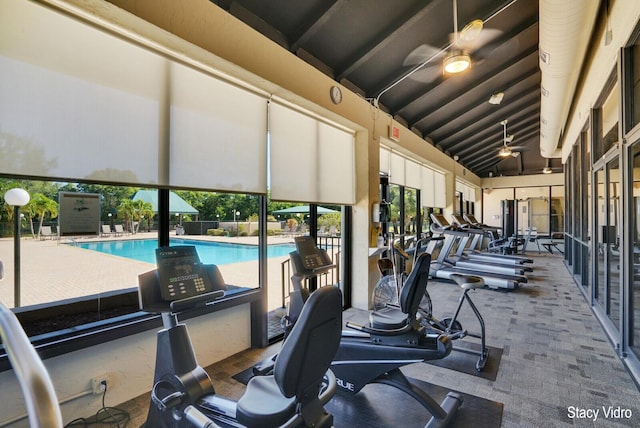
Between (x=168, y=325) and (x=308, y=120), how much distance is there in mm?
2814

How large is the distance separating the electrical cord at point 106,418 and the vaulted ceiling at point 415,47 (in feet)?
10.8

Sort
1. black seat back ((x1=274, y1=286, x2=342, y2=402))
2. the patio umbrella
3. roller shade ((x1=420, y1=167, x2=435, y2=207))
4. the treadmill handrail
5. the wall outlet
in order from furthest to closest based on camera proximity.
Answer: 1. roller shade ((x1=420, y1=167, x2=435, y2=207))
2. the patio umbrella
3. the wall outlet
4. black seat back ((x1=274, y1=286, x2=342, y2=402))
5. the treadmill handrail

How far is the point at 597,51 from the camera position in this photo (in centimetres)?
376

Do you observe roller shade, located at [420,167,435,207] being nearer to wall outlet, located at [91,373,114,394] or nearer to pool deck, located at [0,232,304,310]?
pool deck, located at [0,232,304,310]

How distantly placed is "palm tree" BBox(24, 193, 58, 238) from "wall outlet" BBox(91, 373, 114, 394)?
1.06 meters

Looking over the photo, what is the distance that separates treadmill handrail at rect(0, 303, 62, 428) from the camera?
628 mm

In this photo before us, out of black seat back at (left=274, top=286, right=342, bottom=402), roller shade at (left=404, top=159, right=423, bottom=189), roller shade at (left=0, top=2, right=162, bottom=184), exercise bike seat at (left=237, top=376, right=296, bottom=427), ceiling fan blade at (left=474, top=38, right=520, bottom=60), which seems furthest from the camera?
roller shade at (left=404, top=159, right=423, bottom=189)

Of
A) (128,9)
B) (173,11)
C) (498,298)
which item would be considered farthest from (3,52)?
(498,298)

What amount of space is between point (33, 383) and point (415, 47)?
4.51 meters

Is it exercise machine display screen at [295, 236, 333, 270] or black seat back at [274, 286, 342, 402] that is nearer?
black seat back at [274, 286, 342, 402]

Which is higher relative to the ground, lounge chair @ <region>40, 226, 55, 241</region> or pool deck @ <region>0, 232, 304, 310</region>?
lounge chair @ <region>40, 226, 55, 241</region>

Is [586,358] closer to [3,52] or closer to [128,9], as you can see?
[128,9]

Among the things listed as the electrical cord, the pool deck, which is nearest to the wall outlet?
the electrical cord

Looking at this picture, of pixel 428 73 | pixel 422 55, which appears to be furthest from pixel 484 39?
pixel 422 55
